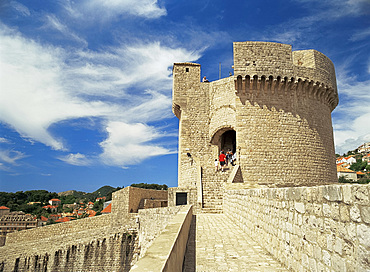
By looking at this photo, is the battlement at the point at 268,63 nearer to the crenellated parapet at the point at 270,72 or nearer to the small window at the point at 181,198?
the crenellated parapet at the point at 270,72

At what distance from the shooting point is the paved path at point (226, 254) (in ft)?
13.1

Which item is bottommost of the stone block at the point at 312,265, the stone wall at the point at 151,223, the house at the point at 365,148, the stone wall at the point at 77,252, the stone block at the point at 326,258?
the stone wall at the point at 77,252

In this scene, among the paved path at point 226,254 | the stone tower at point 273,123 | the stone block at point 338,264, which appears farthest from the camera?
the stone tower at point 273,123

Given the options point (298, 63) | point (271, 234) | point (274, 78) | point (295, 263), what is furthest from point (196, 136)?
point (295, 263)

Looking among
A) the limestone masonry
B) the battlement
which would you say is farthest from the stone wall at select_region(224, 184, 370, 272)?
the battlement

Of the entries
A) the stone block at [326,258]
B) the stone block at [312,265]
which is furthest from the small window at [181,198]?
the stone block at [326,258]

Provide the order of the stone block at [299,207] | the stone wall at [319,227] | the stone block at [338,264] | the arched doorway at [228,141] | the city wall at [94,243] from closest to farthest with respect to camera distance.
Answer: the stone wall at [319,227], the stone block at [338,264], the stone block at [299,207], the city wall at [94,243], the arched doorway at [228,141]

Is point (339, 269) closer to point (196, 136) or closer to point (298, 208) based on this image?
point (298, 208)

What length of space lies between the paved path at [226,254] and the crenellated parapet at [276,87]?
9.95 metres

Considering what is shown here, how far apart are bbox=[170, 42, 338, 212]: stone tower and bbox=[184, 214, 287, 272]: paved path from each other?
23.1 ft

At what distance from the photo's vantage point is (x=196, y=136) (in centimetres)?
1761

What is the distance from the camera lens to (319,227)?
114 inches

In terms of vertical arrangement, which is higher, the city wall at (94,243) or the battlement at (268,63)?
the battlement at (268,63)

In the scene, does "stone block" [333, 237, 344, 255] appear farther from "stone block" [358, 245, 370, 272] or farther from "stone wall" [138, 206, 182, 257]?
"stone wall" [138, 206, 182, 257]
